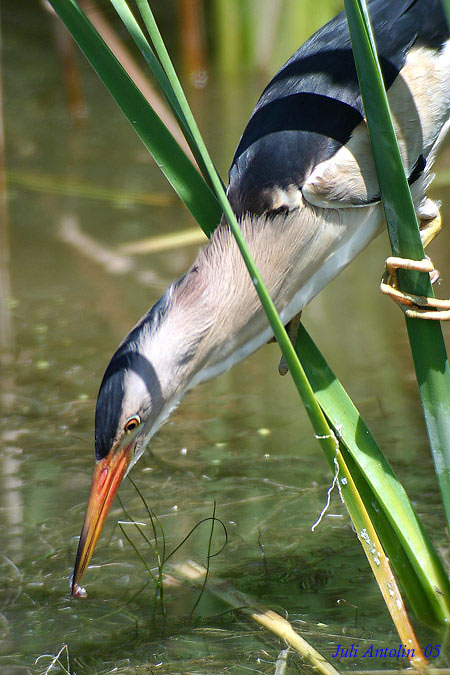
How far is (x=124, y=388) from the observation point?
186cm

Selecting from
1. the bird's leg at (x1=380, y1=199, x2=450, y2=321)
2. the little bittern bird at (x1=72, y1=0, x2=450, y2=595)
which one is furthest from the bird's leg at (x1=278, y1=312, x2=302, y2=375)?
the bird's leg at (x1=380, y1=199, x2=450, y2=321)

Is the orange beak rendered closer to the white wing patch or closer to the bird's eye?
the bird's eye

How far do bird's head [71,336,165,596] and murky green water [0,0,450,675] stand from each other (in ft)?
1.06

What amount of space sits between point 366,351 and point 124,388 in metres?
2.00

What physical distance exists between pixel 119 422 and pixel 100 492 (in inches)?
7.6

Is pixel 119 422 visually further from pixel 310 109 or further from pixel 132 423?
pixel 310 109

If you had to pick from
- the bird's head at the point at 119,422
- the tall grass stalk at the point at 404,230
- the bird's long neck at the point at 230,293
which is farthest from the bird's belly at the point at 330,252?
the bird's head at the point at 119,422

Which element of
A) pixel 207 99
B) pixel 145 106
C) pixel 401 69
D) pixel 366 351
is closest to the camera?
pixel 145 106

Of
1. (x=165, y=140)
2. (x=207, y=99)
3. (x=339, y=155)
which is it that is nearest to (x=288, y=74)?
(x=339, y=155)

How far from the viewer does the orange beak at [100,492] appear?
197 cm

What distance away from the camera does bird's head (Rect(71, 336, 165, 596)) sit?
6.14ft

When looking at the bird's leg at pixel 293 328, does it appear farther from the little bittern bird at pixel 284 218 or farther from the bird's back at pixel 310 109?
the bird's back at pixel 310 109

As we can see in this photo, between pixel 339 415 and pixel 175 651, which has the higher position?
pixel 339 415

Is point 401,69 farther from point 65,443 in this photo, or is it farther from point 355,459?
point 65,443
